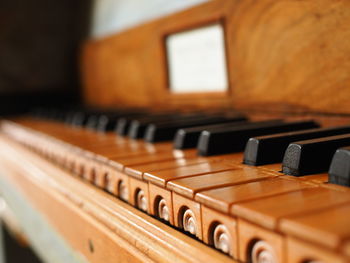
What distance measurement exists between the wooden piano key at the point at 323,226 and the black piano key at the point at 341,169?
0.08 m

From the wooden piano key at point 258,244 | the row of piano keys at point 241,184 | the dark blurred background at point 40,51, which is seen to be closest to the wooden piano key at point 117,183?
the row of piano keys at point 241,184

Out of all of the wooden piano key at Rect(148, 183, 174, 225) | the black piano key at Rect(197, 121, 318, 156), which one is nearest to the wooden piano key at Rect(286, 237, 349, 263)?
the wooden piano key at Rect(148, 183, 174, 225)

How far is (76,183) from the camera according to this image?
40.3 inches

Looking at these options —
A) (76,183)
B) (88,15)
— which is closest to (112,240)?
(76,183)

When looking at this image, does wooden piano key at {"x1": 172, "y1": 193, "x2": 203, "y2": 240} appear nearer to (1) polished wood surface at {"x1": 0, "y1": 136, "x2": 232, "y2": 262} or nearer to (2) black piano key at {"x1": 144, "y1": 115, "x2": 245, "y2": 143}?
(1) polished wood surface at {"x1": 0, "y1": 136, "x2": 232, "y2": 262}

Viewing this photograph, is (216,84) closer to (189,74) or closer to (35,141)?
(189,74)

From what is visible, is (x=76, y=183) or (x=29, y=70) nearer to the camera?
(x=76, y=183)

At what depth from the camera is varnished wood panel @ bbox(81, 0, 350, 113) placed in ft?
3.16

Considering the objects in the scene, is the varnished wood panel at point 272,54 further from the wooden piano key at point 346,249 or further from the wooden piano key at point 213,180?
the wooden piano key at point 346,249

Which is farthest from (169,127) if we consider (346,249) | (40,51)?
(40,51)

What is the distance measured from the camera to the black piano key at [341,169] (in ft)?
1.69

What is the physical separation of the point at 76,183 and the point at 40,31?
201cm

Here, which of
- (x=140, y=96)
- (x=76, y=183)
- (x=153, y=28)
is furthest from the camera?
(x=140, y=96)

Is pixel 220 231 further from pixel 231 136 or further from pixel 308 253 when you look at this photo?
pixel 231 136
